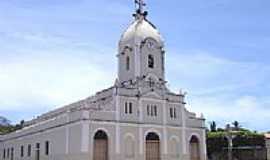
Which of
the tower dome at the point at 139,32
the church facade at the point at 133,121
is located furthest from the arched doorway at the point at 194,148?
the tower dome at the point at 139,32

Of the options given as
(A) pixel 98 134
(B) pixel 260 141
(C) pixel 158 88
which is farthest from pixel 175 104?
(B) pixel 260 141

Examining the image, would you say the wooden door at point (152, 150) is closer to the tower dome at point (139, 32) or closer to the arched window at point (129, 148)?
the arched window at point (129, 148)

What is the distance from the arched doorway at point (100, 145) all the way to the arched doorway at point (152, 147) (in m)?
5.46

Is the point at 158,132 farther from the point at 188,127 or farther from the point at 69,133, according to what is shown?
the point at 69,133

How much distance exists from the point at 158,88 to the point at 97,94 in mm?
7563

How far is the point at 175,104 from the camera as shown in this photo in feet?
173

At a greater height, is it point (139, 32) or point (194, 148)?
point (139, 32)

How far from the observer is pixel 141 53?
52.5 m

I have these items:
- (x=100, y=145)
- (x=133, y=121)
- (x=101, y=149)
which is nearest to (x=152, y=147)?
(x=133, y=121)

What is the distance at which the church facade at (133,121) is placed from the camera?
4634 cm

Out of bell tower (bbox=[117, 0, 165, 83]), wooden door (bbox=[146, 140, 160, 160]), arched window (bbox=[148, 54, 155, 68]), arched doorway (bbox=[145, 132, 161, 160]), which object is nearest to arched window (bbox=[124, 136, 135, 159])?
arched doorway (bbox=[145, 132, 161, 160])

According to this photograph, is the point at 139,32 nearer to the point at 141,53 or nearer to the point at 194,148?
the point at 141,53

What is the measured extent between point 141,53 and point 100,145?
12881mm

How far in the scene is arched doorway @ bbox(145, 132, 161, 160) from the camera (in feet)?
163
